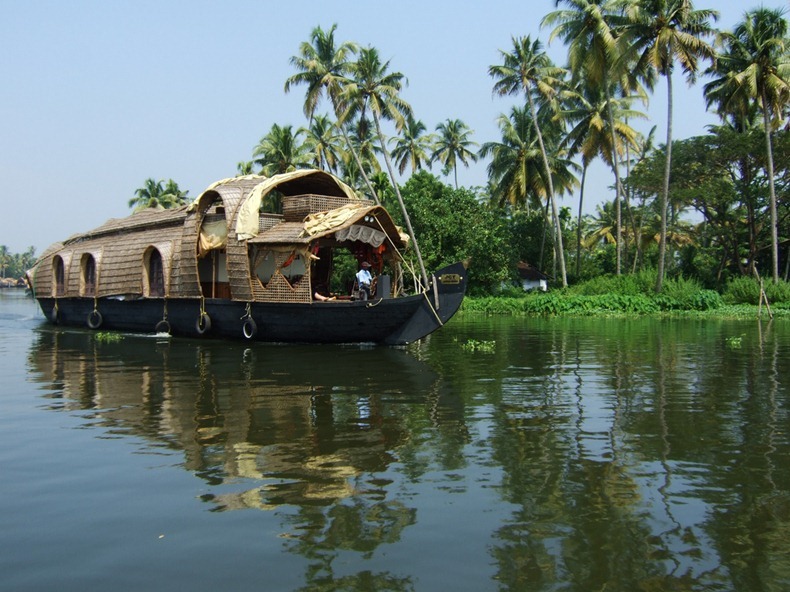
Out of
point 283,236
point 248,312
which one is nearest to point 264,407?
point 283,236

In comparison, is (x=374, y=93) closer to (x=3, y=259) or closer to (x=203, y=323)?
(x=203, y=323)

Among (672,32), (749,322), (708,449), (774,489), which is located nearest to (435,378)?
(708,449)

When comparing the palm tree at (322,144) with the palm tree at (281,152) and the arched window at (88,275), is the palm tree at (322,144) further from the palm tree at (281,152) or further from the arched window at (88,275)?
the arched window at (88,275)

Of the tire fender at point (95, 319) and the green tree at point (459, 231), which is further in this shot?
the green tree at point (459, 231)

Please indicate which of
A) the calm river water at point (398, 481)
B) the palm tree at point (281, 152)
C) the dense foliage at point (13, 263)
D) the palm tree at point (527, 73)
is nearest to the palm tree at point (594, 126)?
the palm tree at point (527, 73)

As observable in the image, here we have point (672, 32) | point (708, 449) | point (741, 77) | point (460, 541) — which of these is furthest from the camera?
point (741, 77)

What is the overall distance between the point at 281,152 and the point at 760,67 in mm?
21010

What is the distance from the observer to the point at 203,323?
686 inches

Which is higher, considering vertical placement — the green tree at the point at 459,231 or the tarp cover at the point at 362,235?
the green tree at the point at 459,231

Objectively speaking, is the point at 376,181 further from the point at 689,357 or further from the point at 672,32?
the point at 689,357

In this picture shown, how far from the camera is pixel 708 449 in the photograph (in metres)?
6.45

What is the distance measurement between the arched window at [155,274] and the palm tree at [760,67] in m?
21.3

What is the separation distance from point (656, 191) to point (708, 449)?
3165cm

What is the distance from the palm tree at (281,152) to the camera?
120ft
